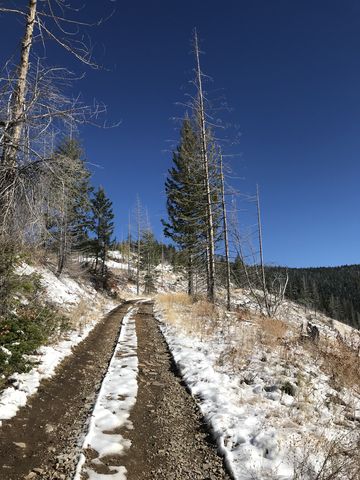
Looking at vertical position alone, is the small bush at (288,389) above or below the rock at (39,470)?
above

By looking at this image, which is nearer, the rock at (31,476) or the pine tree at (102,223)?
the rock at (31,476)

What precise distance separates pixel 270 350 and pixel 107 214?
34.1 metres

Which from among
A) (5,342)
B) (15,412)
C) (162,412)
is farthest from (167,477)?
(5,342)

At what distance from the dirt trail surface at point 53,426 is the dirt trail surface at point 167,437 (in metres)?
0.78

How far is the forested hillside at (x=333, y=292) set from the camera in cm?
12200

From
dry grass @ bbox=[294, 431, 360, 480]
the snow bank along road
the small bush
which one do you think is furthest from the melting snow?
the small bush

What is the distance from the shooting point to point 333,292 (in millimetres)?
153750

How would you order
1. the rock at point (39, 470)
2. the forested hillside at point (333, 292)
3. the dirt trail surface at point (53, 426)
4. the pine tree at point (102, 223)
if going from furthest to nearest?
the forested hillside at point (333, 292)
the pine tree at point (102, 223)
the dirt trail surface at point (53, 426)
the rock at point (39, 470)

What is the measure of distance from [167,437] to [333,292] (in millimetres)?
164846

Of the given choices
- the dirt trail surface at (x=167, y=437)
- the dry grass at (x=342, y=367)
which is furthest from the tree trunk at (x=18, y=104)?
the dry grass at (x=342, y=367)

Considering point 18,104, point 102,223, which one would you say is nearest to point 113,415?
point 18,104

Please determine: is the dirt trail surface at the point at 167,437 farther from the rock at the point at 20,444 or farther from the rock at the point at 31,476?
the rock at the point at 20,444

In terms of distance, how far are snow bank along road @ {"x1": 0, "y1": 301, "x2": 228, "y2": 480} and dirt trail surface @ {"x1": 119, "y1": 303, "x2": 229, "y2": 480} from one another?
0.01 m

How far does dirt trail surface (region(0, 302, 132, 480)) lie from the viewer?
401cm
